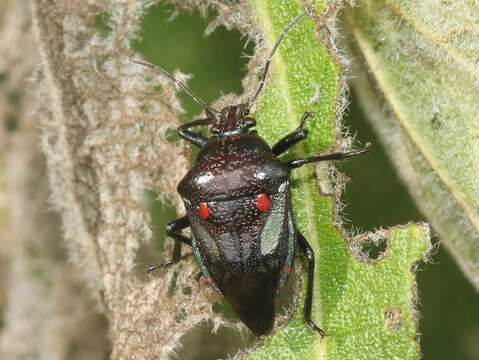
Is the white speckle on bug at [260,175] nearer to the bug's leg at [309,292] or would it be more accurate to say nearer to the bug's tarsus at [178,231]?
the bug's leg at [309,292]

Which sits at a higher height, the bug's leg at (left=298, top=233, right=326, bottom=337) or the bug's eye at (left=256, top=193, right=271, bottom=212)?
the bug's eye at (left=256, top=193, right=271, bottom=212)

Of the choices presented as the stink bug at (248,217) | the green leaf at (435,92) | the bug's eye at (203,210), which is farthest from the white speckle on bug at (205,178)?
the green leaf at (435,92)

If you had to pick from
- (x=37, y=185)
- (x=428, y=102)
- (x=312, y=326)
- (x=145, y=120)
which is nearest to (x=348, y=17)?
(x=428, y=102)

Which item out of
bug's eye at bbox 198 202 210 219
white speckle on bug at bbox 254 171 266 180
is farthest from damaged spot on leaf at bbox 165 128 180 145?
white speckle on bug at bbox 254 171 266 180

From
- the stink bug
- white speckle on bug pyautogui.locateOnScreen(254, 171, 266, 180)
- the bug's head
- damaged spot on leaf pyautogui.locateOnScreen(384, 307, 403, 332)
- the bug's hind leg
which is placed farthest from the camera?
the bug's hind leg

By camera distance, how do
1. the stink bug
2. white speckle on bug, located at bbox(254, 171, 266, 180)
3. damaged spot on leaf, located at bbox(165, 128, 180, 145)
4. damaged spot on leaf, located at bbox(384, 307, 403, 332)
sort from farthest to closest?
damaged spot on leaf, located at bbox(165, 128, 180, 145)
white speckle on bug, located at bbox(254, 171, 266, 180)
the stink bug
damaged spot on leaf, located at bbox(384, 307, 403, 332)

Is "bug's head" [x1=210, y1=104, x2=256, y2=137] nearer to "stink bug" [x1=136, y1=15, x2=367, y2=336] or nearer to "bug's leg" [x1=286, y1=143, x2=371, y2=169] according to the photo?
"stink bug" [x1=136, y1=15, x2=367, y2=336]

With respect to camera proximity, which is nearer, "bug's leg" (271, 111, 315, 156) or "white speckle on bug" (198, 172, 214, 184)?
"bug's leg" (271, 111, 315, 156)

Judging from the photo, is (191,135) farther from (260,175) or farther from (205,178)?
(260,175)
